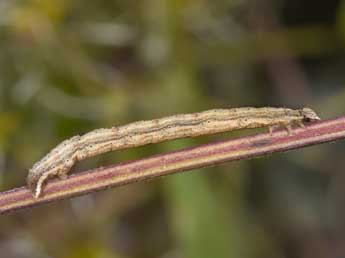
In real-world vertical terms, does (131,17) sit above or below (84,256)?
above

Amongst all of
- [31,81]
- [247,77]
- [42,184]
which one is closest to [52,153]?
[42,184]

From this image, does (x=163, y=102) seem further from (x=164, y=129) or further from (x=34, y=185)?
(x=34, y=185)

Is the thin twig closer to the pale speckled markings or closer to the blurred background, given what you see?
the pale speckled markings

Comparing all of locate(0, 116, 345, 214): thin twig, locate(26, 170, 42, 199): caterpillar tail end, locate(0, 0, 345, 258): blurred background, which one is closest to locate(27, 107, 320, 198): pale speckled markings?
locate(26, 170, 42, 199): caterpillar tail end

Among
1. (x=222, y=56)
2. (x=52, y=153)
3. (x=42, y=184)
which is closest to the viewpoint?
(x=42, y=184)

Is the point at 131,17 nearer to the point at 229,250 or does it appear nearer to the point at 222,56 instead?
the point at 222,56

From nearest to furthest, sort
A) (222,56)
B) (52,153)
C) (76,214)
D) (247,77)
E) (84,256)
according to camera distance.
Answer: (52,153) < (84,256) < (76,214) < (222,56) < (247,77)
